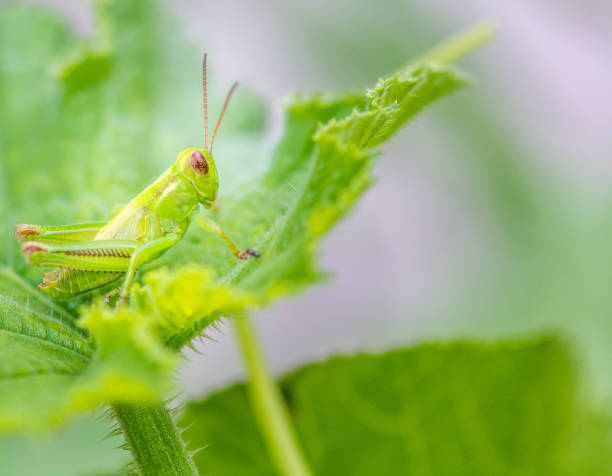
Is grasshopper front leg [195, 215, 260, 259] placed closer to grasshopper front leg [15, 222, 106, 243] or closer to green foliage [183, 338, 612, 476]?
grasshopper front leg [15, 222, 106, 243]

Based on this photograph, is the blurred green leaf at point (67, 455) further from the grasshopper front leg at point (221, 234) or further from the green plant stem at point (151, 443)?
the green plant stem at point (151, 443)

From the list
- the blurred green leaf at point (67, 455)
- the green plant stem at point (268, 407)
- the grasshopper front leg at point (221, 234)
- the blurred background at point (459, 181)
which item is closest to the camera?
the grasshopper front leg at point (221, 234)

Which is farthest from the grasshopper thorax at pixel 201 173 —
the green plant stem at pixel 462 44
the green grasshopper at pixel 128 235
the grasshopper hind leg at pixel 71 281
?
the green plant stem at pixel 462 44

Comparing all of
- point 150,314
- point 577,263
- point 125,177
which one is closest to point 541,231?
point 577,263

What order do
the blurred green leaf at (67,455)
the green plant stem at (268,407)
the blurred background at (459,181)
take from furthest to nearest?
the blurred background at (459,181), the blurred green leaf at (67,455), the green plant stem at (268,407)

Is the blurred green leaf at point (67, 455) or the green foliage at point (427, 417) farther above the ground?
the blurred green leaf at point (67, 455)

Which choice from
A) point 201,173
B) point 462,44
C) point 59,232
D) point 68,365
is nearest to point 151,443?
point 68,365

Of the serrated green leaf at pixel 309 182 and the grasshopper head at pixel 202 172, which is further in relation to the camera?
the grasshopper head at pixel 202 172

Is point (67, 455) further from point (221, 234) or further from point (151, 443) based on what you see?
point (151, 443)
